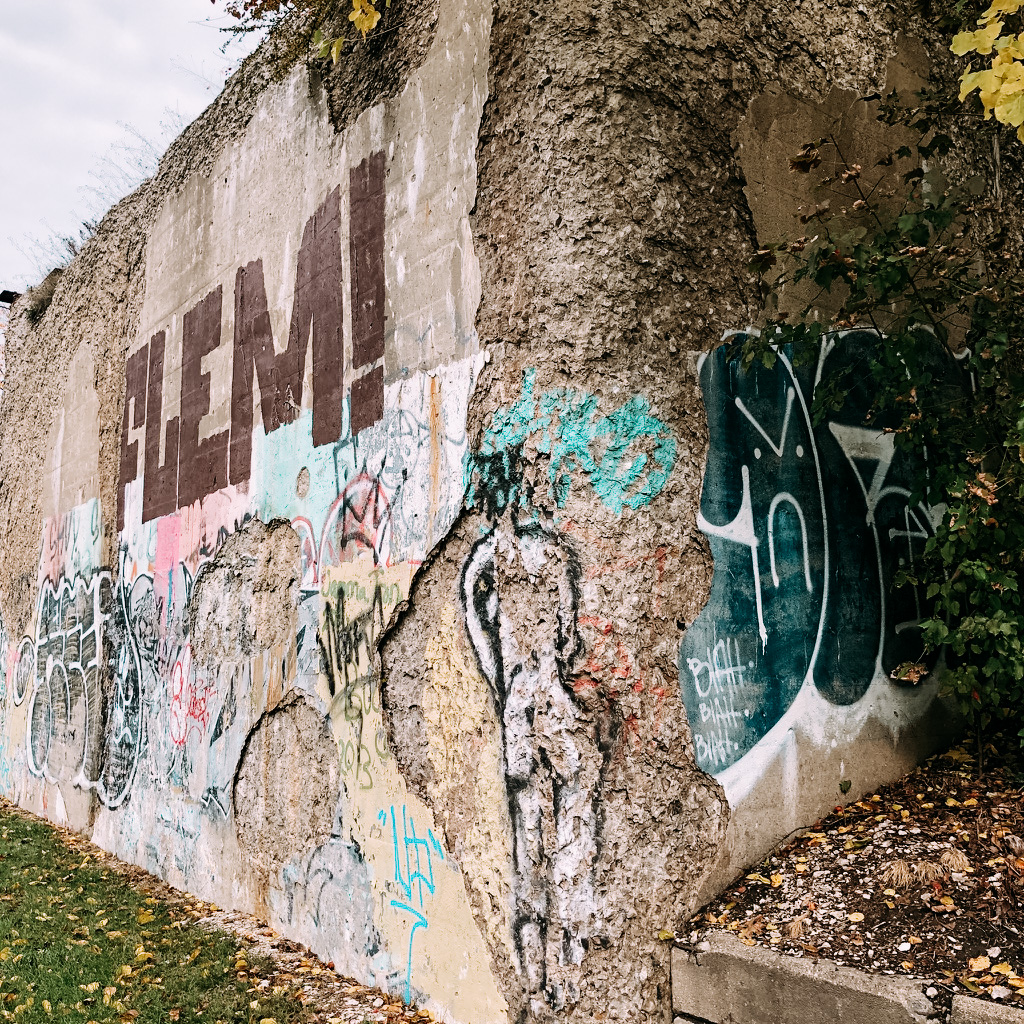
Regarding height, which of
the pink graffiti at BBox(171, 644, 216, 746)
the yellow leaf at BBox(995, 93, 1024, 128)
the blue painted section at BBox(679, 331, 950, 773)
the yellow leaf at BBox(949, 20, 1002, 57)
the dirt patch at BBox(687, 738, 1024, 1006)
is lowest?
the dirt patch at BBox(687, 738, 1024, 1006)

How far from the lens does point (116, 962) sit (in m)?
4.52

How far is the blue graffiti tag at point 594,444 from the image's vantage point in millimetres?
3350

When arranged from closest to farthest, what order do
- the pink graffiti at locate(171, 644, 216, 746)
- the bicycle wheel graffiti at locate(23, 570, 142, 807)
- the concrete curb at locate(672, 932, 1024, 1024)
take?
the concrete curb at locate(672, 932, 1024, 1024) < the pink graffiti at locate(171, 644, 216, 746) < the bicycle wheel graffiti at locate(23, 570, 142, 807)

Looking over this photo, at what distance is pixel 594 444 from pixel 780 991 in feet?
5.87

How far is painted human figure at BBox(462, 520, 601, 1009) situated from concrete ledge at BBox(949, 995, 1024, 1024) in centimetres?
109

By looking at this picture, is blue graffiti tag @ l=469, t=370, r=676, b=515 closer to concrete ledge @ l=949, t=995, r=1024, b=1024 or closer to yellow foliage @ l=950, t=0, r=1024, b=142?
yellow foliage @ l=950, t=0, r=1024, b=142

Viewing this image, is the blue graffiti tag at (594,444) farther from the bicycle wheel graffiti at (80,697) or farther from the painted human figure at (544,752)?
the bicycle wheel graffiti at (80,697)

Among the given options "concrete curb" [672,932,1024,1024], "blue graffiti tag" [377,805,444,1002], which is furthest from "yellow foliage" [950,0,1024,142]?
"blue graffiti tag" [377,805,444,1002]

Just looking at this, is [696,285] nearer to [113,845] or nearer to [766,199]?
[766,199]

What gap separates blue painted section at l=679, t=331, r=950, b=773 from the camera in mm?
3525

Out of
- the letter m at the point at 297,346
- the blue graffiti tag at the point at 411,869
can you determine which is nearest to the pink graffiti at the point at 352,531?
the letter m at the point at 297,346

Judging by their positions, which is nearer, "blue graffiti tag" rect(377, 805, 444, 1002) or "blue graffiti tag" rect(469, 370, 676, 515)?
"blue graffiti tag" rect(469, 370, 676, 515)

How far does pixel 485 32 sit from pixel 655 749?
2.79m

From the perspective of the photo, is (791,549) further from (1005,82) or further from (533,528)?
(1005,82)
